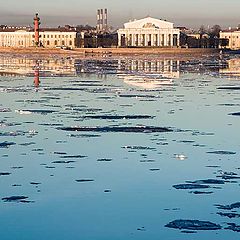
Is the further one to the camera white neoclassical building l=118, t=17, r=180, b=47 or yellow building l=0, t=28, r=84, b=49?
yellow building l=0, t=28, r=84, b=49

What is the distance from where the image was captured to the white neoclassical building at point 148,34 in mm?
96188

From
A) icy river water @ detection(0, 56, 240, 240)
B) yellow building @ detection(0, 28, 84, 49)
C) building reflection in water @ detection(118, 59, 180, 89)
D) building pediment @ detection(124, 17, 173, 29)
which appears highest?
building pediment @ detection(124, 17, 173, 29)

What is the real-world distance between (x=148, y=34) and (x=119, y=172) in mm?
90439

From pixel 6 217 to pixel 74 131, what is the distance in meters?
4.46

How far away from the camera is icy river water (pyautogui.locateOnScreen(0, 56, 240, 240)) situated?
16.8 ft

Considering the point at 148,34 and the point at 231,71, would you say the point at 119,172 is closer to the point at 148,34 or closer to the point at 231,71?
the point at 231,71

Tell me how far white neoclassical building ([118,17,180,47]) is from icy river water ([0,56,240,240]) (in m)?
83.5

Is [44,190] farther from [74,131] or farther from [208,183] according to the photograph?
[74,131]

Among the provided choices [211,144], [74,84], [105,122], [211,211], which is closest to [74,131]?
[105,122]

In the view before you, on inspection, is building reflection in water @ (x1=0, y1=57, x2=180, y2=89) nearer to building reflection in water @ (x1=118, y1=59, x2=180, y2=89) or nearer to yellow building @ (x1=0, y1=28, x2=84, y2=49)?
building reflection in water @ (x1=118, y1=59, x2=180, y2=89)

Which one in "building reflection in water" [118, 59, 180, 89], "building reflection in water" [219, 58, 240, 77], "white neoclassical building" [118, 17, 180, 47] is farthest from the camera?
"white neoclassical building" [118, 17, 180, 47]

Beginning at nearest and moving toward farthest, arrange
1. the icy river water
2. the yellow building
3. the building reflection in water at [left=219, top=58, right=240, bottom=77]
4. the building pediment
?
the icy river water
the building reflection in water at [left=219, top=58, right=240, bottom=77]
the building pediment
the yellow building

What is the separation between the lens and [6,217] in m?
5.30

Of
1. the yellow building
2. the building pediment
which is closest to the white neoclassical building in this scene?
the building pediment
